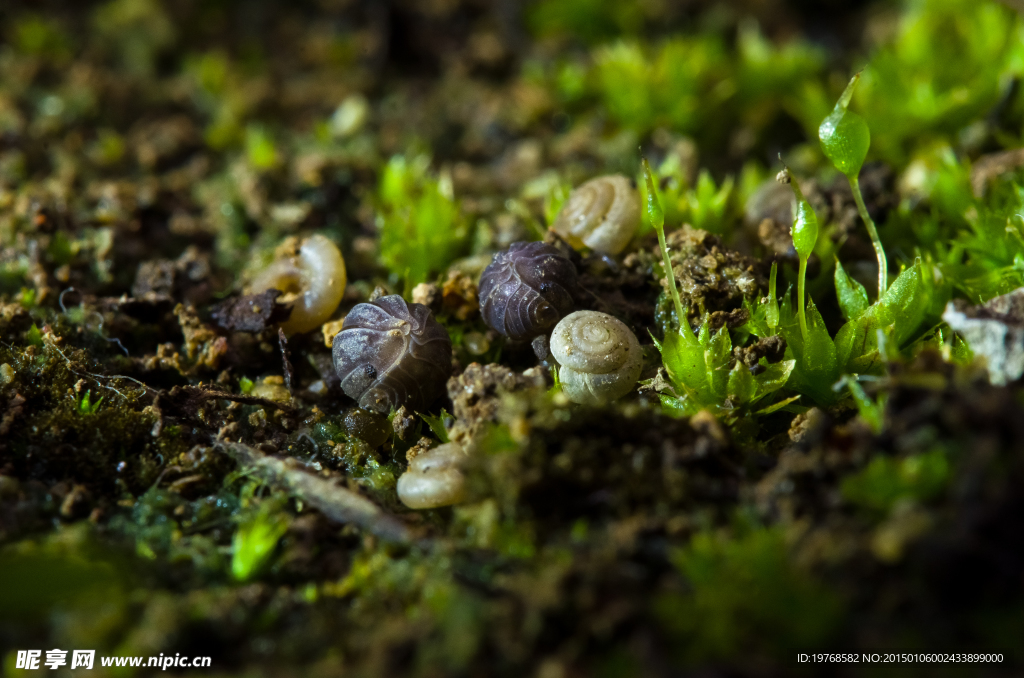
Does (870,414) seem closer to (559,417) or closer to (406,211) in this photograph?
(559,417)

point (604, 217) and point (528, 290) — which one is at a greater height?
point (604, 217)

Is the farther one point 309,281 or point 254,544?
point 309,281

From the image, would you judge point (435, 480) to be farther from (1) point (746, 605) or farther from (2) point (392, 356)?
(1) point (746, 605)

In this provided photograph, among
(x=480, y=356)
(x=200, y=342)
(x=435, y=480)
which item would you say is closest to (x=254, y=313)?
(x=200, y=342)

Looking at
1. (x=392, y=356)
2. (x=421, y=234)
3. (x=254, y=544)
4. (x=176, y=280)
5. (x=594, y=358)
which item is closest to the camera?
(x=254, y=544)

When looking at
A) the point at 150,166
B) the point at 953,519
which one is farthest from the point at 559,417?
the point at 150,166

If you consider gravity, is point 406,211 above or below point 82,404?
above

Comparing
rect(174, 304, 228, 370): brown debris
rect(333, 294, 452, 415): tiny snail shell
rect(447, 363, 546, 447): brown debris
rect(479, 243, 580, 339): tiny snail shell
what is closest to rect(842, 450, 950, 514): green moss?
rect(447, 363, 546, 447): brown debris
